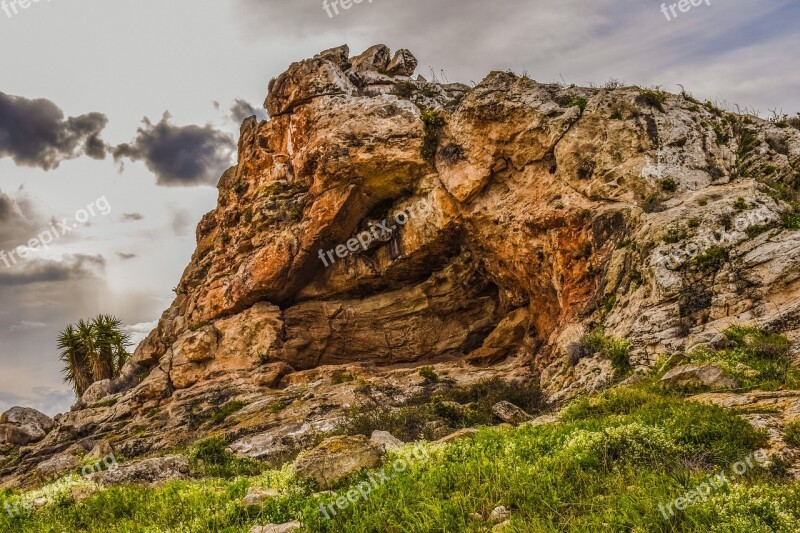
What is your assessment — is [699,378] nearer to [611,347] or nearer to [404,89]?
[611,347]

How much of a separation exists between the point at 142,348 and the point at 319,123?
2375 cm

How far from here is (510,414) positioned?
56.5 feet

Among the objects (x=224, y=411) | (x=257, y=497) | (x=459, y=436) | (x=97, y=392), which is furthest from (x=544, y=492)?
(x=97, y=392)

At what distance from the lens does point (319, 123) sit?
34.6 meters

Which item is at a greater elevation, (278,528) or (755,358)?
(278,528)

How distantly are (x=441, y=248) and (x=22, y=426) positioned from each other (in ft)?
118

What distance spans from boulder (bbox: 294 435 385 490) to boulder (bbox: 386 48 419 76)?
1435 inches

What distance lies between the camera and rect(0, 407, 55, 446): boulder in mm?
39531

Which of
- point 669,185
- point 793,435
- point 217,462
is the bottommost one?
point 217,462

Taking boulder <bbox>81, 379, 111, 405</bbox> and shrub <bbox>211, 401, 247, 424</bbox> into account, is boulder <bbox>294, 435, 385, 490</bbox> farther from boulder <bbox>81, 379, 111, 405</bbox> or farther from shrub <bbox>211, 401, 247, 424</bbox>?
boulder <bbox>81, 379, 111, 405</bbox>

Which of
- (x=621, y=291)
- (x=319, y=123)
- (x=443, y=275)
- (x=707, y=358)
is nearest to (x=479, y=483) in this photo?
(x=707, y=358)

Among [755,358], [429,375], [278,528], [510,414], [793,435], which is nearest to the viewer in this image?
[793,435]

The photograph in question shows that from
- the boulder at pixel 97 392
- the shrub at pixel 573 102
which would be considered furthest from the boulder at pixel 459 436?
the boulder at pixel 97 392

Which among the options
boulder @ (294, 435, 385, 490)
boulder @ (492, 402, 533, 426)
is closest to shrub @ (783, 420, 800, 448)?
boulder @ (294, 435, 385, 490)
